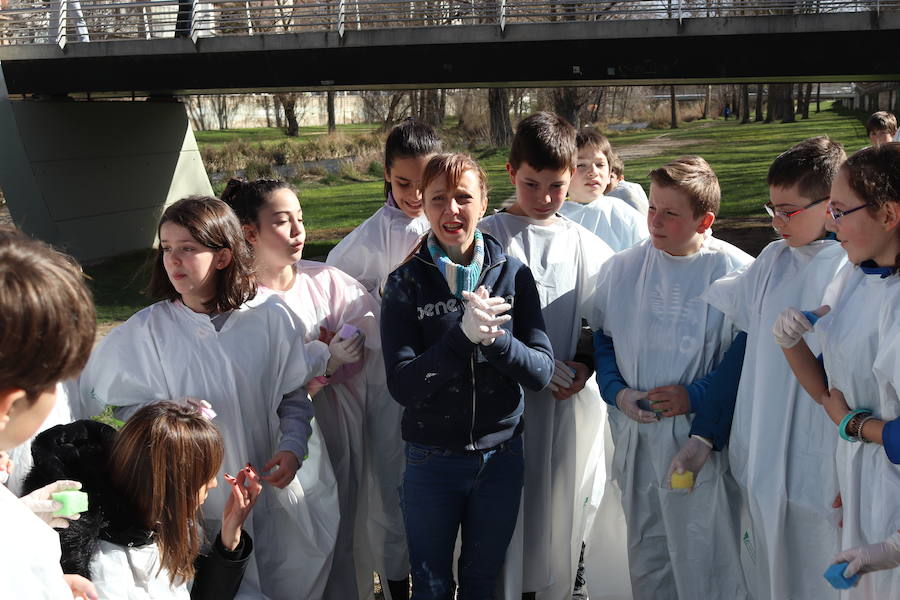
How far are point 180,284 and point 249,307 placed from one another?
24cm

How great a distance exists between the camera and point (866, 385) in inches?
90.2

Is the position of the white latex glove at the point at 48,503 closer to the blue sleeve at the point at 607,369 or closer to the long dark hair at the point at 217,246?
the long dark hair at the point at 217,246

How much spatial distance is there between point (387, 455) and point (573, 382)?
84cm

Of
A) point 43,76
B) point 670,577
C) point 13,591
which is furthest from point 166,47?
point 13,591

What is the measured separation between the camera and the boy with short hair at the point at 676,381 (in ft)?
9.93

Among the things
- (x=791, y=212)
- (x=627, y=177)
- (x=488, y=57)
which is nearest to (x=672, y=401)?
(x=791, y=212)

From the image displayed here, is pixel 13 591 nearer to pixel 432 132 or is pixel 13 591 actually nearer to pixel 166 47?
pixel 432 132

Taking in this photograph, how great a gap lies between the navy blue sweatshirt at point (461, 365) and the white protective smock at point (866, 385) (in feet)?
2.81

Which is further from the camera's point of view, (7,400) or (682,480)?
(682,480)

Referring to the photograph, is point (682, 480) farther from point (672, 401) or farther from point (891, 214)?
point (891, 214)

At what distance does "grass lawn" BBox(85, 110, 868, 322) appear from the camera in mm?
12590

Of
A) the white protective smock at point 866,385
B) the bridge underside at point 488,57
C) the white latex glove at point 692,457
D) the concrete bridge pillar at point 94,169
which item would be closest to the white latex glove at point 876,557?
the white protective smock at point 866,385

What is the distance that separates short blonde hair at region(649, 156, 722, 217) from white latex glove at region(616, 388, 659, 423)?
65 cm

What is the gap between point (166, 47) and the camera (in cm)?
1327
